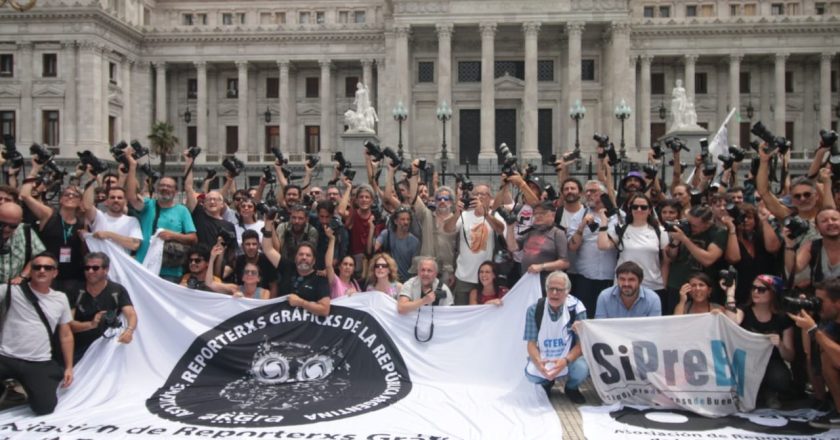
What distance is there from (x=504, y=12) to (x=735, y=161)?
34910 millimetres

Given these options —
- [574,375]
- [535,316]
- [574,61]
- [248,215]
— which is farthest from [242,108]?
[574,375]

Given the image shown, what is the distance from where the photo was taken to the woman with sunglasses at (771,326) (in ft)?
25.3

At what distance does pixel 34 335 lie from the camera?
7.72 meters

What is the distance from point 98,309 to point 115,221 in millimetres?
1445

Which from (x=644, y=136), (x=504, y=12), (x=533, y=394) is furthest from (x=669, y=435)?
(x=644, y=136)

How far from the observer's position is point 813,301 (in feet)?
22.8

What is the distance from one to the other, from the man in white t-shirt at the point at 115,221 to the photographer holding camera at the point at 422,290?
12.0 ft

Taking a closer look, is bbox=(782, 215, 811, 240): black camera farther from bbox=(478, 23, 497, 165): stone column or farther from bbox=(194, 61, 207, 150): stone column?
bbox=(194, 61, 207, 150): stone column

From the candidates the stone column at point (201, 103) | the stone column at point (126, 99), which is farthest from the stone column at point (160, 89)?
the stone column at point (201, 103)

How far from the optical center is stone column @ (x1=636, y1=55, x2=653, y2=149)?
48.3 metres

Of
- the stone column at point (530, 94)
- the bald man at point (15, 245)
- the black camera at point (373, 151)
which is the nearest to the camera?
the bald man at point (15, 245)

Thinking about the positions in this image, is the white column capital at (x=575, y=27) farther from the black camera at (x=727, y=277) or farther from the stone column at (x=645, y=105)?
the black camera at (x=727, y=277)

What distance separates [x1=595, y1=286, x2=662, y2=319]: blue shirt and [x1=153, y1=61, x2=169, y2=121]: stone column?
4840 centimetres

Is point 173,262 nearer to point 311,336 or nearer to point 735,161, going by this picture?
point 311,336
